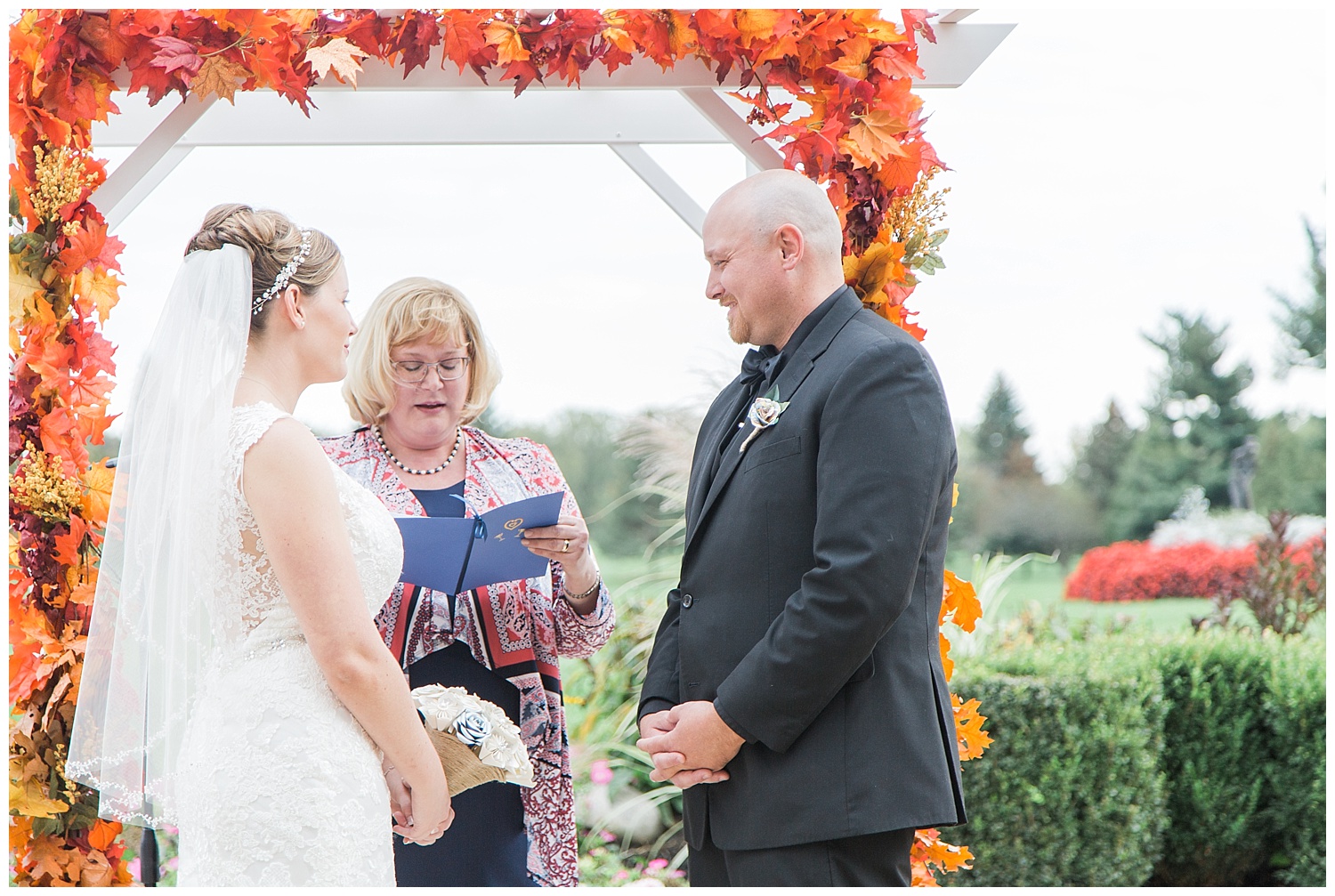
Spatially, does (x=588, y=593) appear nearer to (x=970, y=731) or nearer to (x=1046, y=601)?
(x=970, y=731)

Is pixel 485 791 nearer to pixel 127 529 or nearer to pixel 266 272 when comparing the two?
pixel 127 529

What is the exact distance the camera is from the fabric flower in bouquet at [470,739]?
2328 millimetres

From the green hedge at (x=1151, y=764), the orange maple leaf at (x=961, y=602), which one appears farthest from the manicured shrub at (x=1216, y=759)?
the orange maple leaf at (x=961, y=602)

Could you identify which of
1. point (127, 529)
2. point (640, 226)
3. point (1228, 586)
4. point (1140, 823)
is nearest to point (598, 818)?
point (1140, 823)

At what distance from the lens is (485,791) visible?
2943 mm

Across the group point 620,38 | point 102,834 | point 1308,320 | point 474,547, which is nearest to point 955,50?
point 620,38

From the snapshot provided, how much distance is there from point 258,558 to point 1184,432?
18.9m

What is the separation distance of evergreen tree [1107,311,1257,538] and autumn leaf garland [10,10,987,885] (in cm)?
1616

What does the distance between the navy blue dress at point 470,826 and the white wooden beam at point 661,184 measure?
134 cm

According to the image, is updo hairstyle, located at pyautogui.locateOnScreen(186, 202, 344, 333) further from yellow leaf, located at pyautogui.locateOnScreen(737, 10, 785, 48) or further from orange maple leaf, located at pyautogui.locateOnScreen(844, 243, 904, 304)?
orange maple leaf, located at pyautogui.locateOnScreen(844, 243, 904, 304)

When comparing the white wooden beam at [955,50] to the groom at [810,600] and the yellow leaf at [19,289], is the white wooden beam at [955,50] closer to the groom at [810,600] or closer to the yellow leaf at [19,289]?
the groom at [810,600]

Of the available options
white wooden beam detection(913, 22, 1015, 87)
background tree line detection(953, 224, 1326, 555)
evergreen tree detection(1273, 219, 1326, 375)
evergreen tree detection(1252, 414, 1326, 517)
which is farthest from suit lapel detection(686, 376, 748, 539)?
evergreen tree detection(1273, 219, 1326, 375)

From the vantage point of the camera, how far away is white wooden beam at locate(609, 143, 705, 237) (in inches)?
147

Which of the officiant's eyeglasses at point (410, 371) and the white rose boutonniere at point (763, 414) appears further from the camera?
the officiant's eyeglasses at point (410, 371)
